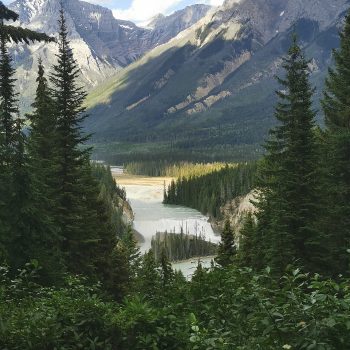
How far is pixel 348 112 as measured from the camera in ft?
94.3

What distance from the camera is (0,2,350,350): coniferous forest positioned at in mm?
7281

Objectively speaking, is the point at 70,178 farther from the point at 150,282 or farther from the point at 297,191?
the point at 297,191

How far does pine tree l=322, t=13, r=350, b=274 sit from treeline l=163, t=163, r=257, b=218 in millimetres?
108080

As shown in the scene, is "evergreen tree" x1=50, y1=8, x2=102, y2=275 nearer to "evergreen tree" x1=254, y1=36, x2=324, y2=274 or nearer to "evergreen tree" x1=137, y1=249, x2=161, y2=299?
"evergreen tree" x1=137, y1=249, x2=161, y2=299

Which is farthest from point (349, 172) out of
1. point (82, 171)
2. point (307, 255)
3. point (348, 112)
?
point (82, 171)

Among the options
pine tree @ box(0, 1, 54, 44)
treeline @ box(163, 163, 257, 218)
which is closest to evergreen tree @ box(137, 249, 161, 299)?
pine tree @ box(0, 1, 54, 44)

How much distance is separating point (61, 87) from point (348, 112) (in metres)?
18.4

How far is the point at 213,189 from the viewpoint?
548ft

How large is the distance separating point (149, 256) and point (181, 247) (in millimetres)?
77175

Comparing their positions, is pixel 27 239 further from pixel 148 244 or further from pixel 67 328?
pixel 148 244

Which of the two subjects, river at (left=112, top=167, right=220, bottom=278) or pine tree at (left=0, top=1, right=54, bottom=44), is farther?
river at (left=112, top=167, right=220, bottom=278)

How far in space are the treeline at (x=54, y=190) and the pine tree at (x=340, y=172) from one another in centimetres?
1461

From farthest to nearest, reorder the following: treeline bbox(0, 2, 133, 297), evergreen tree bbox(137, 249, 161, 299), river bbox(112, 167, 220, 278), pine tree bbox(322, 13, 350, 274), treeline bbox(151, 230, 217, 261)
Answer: river bbox(112, 167, 220, 278) → treeline bbox(151, 230, 217, 261) → pine tree bbox(322, 13, 350, 274) → treeline bbox(0, 2, 133, 297) → evergreen tree bbox(137, 249, 161, 299)

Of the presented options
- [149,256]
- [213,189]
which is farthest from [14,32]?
[213,189]
